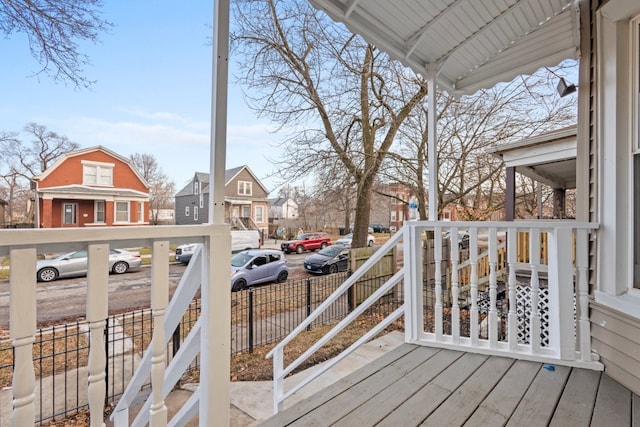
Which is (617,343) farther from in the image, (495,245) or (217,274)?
(217,274)

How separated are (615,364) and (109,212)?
8.94 ft

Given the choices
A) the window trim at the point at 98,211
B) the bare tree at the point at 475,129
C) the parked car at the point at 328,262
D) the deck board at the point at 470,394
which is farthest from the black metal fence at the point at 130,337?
the bare tree at the point at 475,129

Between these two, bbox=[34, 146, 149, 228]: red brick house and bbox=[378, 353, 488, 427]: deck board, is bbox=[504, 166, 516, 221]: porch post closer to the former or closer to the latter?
bbox=[378, 353, 488, 427]: deck board

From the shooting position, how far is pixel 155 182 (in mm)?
1732

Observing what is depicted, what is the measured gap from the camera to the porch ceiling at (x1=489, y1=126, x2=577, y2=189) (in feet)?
15.0

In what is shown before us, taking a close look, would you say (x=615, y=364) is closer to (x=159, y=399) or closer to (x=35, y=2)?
(x=159, y=399)

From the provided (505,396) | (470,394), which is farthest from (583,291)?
(470,394)

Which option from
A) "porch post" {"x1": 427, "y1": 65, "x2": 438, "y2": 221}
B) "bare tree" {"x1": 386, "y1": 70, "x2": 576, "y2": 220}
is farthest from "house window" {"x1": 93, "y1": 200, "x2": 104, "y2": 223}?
"bare tree" {"x1": 386, "y1": 70, "x2": 576, "y2": 220}

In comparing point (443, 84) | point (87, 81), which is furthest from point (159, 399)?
point (443, 84)

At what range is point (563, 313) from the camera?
1.92 metres

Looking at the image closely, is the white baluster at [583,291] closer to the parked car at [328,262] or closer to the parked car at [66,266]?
the parked car at [66,266]

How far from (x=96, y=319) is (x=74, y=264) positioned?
0.47 meters

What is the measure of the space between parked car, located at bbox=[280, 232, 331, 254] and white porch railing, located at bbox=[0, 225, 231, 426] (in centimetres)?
1227

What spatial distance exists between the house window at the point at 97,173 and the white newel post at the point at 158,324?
66 centimetres
